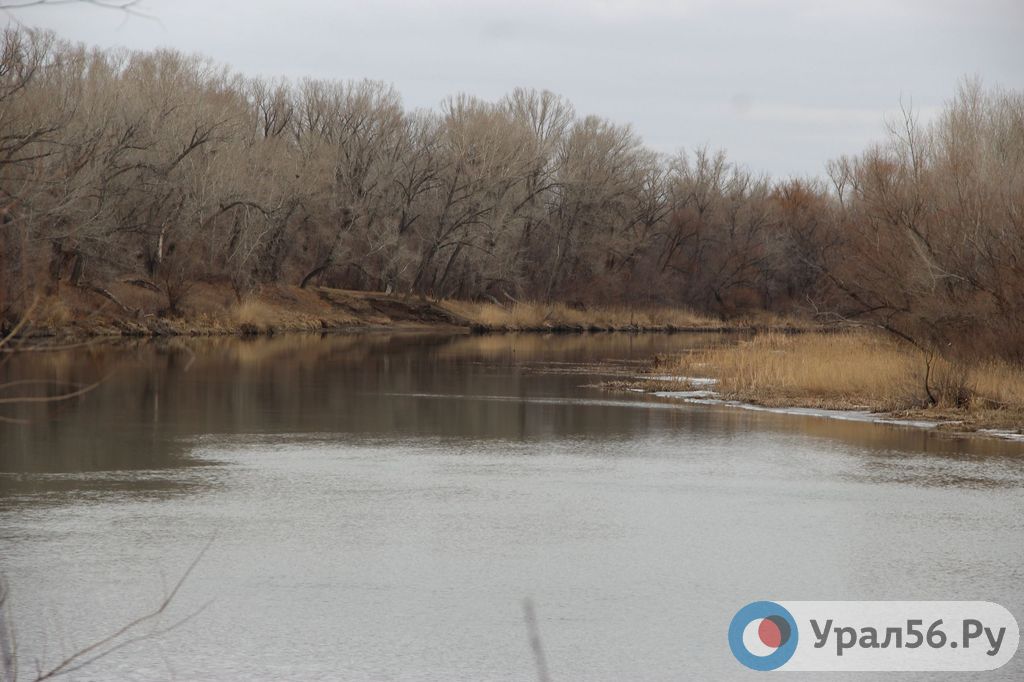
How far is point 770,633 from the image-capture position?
324 inches

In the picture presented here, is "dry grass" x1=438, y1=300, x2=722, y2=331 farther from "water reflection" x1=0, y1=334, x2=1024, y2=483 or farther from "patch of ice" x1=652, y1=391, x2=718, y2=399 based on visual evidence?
"patch of ice" x1=652, y1=391, x2=718, y2=399

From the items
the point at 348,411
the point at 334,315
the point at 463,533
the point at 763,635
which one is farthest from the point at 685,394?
the point at 334,315

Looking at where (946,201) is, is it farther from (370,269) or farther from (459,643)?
(370,269)

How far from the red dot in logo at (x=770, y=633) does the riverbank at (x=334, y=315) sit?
37.8 meters

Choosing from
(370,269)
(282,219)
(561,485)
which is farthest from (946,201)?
A: (370,269)

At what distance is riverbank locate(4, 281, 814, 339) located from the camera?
162 feet

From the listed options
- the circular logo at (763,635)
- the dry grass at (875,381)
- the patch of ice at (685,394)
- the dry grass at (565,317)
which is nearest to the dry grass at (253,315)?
the dry grass at (565,317)

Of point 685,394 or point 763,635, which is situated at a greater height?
point 685,394

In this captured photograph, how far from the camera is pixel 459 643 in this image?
7801 mm

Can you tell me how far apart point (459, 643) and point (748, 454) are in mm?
10338

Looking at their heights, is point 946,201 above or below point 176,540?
above

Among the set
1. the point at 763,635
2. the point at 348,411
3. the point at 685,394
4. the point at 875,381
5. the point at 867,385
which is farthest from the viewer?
the point at 685,394

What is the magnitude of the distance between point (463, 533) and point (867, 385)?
1627cm

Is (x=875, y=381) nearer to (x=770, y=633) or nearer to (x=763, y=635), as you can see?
(x=770, y=633)
